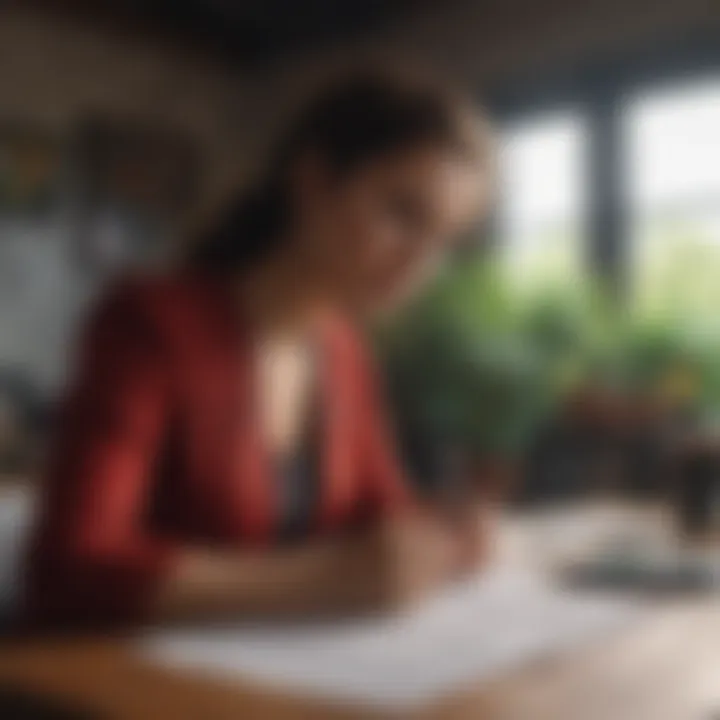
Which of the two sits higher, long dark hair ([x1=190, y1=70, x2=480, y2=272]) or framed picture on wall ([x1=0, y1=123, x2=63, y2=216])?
long dark hair ([x1=190, y1=70, x2=480, y2=272])

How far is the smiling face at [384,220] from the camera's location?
58 centimetres

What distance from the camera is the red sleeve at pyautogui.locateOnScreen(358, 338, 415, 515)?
0.59 meters

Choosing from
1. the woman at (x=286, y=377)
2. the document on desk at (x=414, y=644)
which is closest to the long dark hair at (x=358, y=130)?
the woman at (x=286, y=377)

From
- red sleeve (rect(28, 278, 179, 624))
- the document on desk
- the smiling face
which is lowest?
the document on desk

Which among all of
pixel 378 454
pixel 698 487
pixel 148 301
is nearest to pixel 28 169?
pixel 148 301

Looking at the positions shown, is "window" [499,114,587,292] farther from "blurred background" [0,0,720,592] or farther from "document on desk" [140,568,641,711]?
"document on desk" [140,568,641,711]

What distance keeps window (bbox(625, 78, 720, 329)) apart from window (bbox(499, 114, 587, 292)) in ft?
0.09

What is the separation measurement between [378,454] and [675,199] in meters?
0.21

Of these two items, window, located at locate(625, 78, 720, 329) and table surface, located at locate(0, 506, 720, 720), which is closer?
table surface, located at locate(0, 506, 720, 720)

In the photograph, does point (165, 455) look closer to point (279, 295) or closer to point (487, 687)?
point (279, 295)

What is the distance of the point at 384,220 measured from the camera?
0.58 meters

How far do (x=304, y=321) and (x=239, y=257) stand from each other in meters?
0.05

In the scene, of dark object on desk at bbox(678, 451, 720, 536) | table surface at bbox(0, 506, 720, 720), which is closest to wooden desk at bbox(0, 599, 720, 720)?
table surface at bbox(0, 506, 720, 720)

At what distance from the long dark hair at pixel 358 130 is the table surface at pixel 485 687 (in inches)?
8.4
